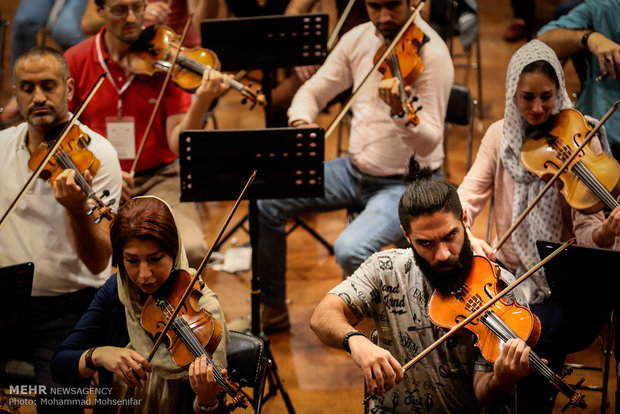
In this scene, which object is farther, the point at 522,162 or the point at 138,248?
the point at 522,162

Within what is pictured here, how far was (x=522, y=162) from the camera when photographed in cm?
260

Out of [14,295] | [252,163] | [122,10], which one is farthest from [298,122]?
[14,295]

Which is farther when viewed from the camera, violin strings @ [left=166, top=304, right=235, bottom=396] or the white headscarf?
the white headscarf

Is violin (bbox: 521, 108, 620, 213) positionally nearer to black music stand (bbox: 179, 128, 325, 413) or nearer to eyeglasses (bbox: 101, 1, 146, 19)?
black music stand (bbox: 179, 128, 325, 413)

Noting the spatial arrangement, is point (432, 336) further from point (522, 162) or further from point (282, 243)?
point (282, 243)

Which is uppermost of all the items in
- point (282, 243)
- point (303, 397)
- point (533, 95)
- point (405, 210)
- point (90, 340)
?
point (533, 95)

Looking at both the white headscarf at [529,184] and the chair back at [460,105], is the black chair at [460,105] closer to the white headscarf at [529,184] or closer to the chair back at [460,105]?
the chair back at [460,105]

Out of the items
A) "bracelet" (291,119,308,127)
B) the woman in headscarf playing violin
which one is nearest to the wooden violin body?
the woman in headscarf playing violin

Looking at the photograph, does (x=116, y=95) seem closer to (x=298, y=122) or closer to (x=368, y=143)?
(x=298, y=122)

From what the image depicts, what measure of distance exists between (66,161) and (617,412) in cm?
208

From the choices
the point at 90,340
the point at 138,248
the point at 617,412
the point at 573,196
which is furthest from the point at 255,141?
the point at 617,412

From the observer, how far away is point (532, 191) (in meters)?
2.65

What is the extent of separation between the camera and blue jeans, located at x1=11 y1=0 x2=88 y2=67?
14.8 feet

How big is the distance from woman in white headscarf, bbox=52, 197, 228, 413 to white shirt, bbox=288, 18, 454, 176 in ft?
4.24
